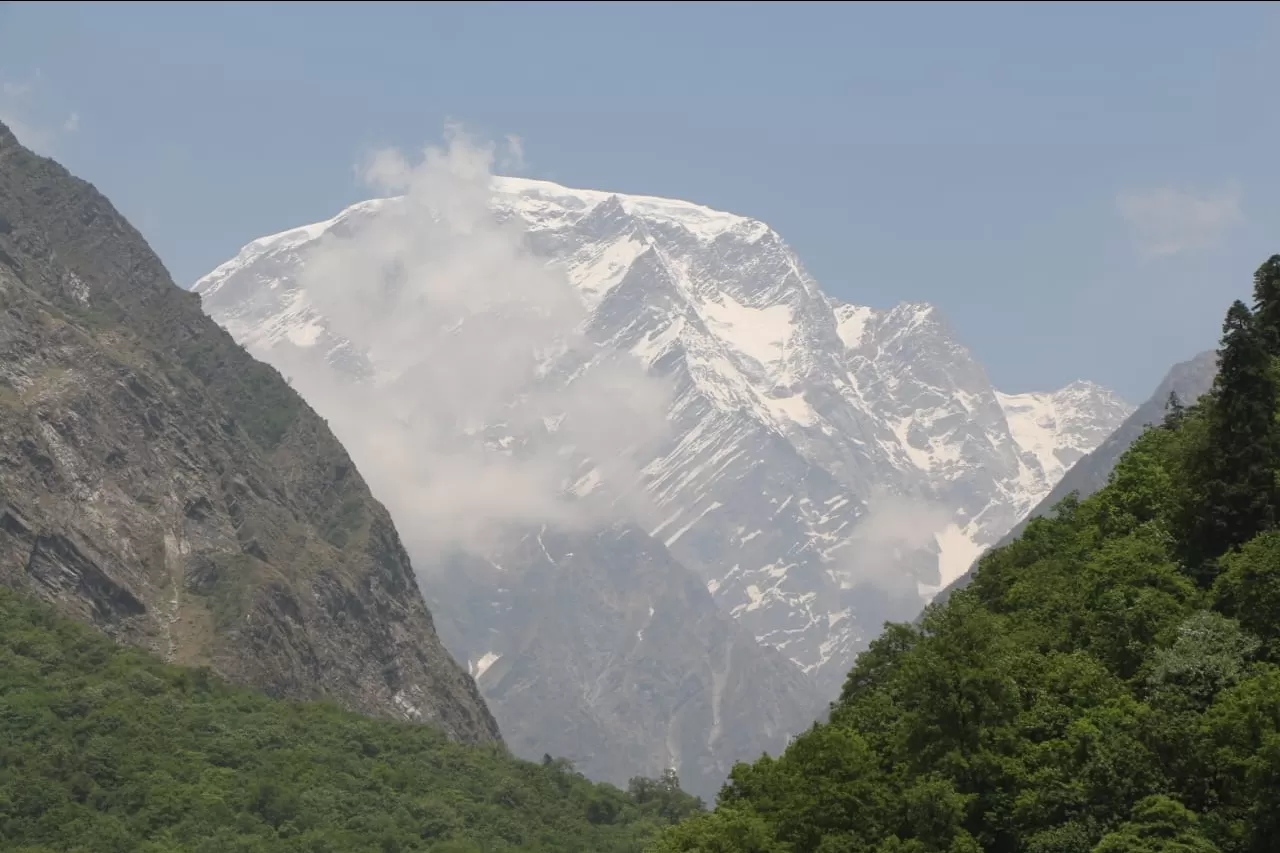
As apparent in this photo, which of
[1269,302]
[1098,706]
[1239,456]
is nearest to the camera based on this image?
[1098,706]

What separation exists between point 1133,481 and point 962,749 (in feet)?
132

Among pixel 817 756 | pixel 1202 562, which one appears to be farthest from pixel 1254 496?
pixel 817 756

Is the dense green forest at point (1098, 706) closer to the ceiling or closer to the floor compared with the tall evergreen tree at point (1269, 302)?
closer to the floor

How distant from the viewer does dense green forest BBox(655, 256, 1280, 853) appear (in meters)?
78.9

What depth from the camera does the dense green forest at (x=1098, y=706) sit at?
78.9 m

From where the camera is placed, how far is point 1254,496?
103 metres

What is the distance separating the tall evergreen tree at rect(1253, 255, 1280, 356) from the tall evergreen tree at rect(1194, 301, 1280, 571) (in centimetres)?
1772

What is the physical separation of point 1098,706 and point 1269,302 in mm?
52630

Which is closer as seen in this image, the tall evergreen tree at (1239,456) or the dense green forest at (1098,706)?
the dense green forest at (1098,706)

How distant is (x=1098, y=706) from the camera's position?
287 feet

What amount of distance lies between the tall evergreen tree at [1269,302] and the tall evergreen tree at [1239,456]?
697 inches

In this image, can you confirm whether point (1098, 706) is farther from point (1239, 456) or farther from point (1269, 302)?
point (1269, 302)

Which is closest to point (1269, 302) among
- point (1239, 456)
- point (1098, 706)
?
point (1239, 456)

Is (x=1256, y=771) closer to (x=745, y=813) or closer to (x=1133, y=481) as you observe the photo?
(x=745, y=813)
